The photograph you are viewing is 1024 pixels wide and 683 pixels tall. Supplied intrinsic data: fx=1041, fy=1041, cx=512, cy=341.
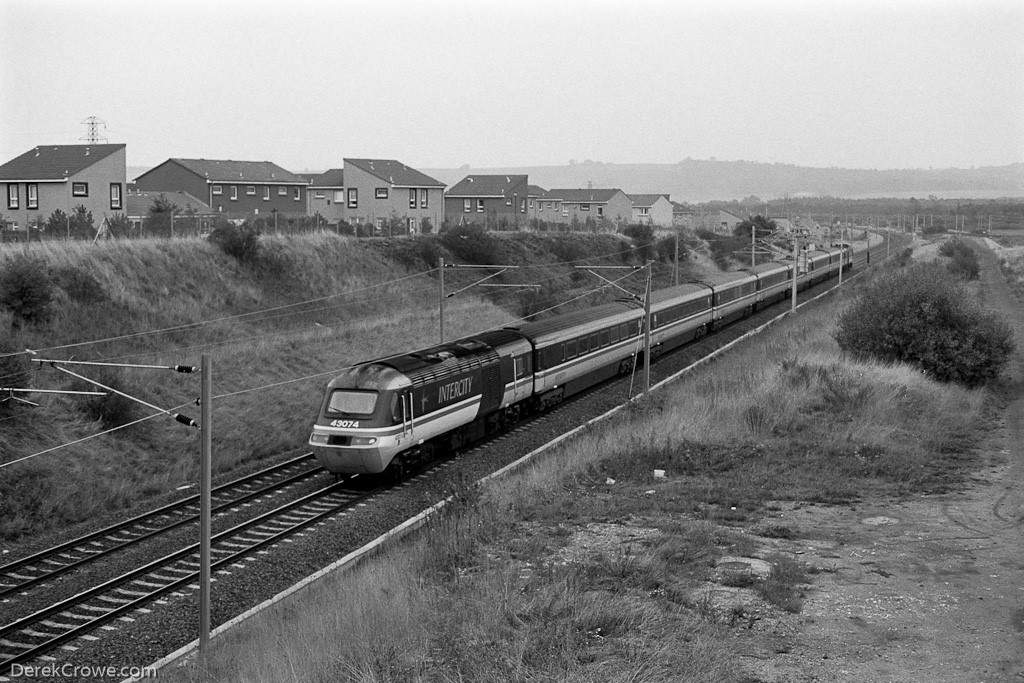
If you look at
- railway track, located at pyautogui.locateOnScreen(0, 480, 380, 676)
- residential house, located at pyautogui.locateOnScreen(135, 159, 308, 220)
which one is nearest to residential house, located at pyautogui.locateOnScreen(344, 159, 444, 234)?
residential house, located at pyautogui.locateOnScreen(135, 159, 308, 220)

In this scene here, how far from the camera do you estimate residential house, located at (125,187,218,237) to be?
44.5m

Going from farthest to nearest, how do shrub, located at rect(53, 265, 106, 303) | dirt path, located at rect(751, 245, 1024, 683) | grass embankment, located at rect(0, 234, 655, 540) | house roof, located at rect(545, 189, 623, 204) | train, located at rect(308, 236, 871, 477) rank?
house roof, located at rect(545, 189, 623, 204), shrub, located at rect(53, 265, 106, 303), grass embankment, located at rect(0, 234, 655, 540), train, located at rect(308, 236, 871, 477), dirt path, located at rect(751, 245, 1024, 683)

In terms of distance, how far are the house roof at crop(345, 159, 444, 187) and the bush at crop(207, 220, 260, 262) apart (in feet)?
88.9

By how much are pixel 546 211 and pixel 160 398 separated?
87006 mm

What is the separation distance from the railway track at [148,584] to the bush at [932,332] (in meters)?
23.9

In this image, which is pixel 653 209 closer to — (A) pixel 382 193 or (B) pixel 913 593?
(A) pixel 382 193

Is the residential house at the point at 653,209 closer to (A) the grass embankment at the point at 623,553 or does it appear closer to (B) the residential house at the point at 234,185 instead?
(B) the residential house at the point at 234,185

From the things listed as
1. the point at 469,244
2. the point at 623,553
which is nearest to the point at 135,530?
the point at 623,553

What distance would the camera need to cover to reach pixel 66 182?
163 ft

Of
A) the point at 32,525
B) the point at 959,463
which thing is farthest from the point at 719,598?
the point at 32,525

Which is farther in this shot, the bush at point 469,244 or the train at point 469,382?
the bush at point 469,244

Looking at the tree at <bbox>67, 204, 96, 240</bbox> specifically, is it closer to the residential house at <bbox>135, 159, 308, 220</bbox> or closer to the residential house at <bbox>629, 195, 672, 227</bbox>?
the residential house at <bbox>135, 159, 308, 220</bbox>

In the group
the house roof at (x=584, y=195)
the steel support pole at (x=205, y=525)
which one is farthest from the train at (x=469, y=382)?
the house roof at (x=584, y=195)

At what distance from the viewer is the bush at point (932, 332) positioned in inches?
1499
